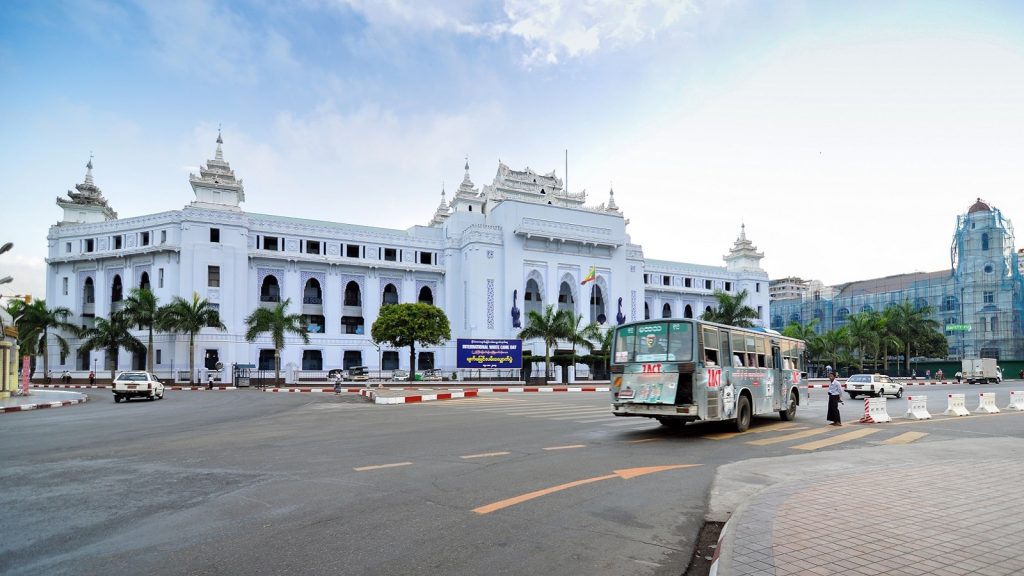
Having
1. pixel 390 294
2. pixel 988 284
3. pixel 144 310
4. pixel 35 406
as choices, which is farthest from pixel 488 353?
pixel 988 284

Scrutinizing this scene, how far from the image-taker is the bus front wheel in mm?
14734

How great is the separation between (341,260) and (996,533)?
56427 mm

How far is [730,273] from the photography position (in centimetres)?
8306

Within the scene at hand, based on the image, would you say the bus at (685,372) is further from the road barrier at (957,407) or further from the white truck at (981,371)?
the white truck at (981,371)

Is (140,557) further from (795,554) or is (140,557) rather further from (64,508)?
(795,554)

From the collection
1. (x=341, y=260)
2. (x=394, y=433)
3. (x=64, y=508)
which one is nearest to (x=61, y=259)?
(x=341, y=260)

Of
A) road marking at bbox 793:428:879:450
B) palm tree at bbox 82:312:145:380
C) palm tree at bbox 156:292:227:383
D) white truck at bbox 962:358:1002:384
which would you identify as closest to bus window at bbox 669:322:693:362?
road marking at bbox 793:428:879:450

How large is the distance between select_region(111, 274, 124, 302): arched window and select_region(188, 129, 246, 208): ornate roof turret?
35.0 ft

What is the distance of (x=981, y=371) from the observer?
176 ft

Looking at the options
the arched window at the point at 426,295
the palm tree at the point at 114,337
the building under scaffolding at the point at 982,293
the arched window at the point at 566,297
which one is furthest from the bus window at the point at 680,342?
the building under scaffolding at the point at 982,293

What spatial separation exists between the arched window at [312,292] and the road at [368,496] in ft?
145

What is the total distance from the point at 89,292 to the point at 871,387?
2452 inches

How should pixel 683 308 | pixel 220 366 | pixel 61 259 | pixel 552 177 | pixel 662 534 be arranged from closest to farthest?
pixel 662 534
pixel 220 366
pixel 61 259
pixel 552 177
pixel 683 308

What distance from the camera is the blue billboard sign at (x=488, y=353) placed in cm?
4406
